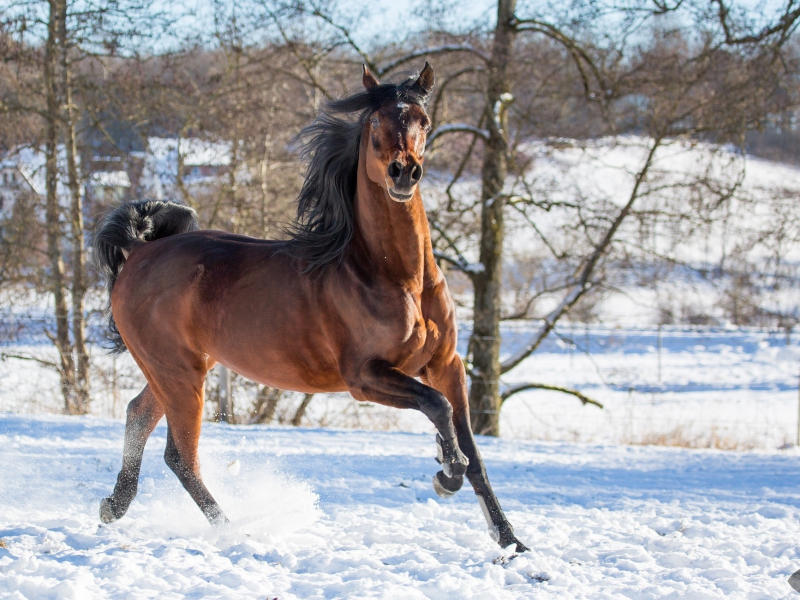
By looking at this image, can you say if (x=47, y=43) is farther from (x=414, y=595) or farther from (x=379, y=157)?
(x=414, y=595)

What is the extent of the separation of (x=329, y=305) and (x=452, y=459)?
36.1 inches

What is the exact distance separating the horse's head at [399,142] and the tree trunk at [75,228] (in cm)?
769

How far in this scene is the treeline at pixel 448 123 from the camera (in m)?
9.19

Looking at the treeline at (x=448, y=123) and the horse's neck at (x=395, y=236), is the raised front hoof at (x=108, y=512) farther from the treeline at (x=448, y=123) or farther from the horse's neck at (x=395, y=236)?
the treeline at (x=448, y=123)

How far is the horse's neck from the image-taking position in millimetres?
3320

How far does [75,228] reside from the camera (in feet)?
33.0

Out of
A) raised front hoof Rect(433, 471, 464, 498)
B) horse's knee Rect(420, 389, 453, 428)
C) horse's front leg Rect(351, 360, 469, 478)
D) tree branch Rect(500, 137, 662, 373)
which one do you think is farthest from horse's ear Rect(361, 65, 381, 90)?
tree branch Rect(500, 137, 662, 373)

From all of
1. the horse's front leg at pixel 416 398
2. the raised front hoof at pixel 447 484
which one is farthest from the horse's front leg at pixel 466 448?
the horse's front leg at pixel 416 398

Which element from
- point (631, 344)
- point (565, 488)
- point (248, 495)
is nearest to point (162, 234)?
point (248, 495)

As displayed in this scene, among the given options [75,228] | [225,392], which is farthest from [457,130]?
[75,228]

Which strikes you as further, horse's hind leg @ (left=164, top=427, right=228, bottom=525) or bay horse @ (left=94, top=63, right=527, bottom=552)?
horse's hind leg @ (left=164, top=427, right=228, bottom=525)

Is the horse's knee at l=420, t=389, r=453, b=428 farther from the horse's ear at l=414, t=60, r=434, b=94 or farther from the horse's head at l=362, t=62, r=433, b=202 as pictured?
the horse's ear at l=414, t=60, r=434, b=94

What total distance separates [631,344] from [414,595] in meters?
20.2

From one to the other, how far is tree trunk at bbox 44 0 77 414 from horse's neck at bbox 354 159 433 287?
7383mm
